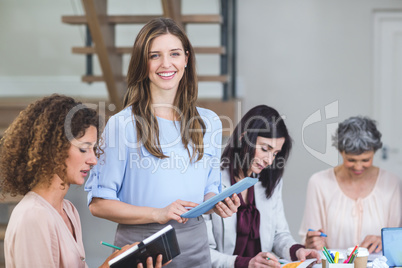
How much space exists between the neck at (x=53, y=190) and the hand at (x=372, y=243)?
4.51ft

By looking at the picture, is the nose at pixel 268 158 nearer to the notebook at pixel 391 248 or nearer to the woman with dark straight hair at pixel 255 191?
the woman with dark straight hair at pixel 255 191

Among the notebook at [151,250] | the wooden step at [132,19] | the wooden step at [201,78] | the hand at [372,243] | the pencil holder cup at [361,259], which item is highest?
the wooden step at [132,19]

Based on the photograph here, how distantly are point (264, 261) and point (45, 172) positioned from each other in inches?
32.7

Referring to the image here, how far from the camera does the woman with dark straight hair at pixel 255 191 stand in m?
2.23

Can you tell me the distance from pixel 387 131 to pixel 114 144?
3.62m

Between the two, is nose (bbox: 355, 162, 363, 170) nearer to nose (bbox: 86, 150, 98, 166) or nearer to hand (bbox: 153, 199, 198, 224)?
hand (bbox: 153, 199, 198, 224)

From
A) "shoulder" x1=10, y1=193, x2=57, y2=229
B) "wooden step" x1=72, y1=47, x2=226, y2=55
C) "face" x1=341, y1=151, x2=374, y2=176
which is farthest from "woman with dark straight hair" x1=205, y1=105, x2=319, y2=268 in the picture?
"wooden step" x1=72, y1=47, x2=226, y2=55

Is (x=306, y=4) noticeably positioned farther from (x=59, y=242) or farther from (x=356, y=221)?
(x=59, y=242)

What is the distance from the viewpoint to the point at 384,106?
4.85 m

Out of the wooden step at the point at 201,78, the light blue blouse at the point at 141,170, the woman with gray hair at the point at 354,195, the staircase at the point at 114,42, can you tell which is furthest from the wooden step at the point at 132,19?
the light blue blouse at the point at 141,170

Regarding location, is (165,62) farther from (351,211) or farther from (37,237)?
(351,211)

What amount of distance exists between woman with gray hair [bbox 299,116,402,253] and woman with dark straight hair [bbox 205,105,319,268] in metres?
0.43

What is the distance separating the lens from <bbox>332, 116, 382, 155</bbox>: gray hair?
8.48 ft

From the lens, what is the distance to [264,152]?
2258mm
